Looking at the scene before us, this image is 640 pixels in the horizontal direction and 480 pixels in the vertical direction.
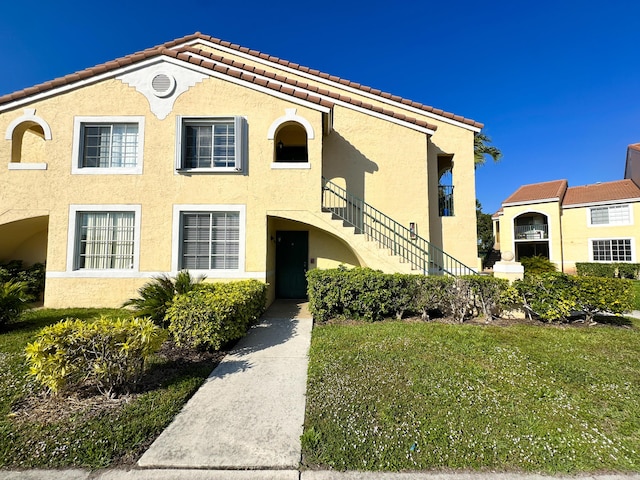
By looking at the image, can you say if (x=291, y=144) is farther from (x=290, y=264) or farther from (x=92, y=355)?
(x=92, y=355)

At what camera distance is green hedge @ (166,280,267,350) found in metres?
5.30

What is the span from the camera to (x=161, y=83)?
29.4 ft

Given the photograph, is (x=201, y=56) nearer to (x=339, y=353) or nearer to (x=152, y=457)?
(x=339, y=353)

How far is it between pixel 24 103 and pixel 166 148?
4.77 meters

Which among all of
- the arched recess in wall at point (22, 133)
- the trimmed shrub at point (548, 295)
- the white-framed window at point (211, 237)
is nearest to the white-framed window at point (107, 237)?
the white-framed window at point (211, 237)

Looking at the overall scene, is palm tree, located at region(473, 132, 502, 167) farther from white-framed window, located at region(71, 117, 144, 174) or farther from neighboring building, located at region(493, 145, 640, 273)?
white-framed window, located at region(71, 117, 144, 174)

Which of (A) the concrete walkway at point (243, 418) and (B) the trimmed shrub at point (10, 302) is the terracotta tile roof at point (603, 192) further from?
(B) the trimmed shrub at point (10, 302)

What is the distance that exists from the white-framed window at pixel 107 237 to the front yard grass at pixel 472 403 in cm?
710

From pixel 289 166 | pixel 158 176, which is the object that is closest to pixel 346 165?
pixel 289 166

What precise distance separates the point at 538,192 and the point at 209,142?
30.3 m

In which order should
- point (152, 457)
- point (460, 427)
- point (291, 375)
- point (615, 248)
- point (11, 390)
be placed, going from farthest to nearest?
1. point (615, 248)
2. point (291, 375)
3. point (11, 390)
4. point (460, 427)
5. point (152, 457)

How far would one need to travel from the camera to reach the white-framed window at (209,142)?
899cm

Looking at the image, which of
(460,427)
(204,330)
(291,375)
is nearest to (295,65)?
(204,330)

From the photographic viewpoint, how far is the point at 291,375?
4.70 meters
